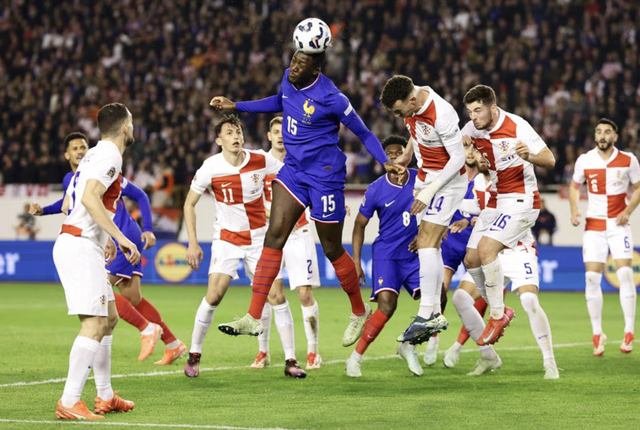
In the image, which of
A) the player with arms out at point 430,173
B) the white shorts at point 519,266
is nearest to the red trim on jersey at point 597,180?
the white shorts at point 519,266

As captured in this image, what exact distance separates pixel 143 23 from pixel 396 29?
7.87 meters

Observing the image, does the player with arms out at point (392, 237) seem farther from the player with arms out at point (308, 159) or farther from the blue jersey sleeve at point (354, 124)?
the blue jersey sleeve at point (354, 124)

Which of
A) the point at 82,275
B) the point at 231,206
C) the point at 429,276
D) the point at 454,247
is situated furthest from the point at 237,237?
the point at 82,275

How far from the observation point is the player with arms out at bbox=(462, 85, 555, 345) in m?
9.16

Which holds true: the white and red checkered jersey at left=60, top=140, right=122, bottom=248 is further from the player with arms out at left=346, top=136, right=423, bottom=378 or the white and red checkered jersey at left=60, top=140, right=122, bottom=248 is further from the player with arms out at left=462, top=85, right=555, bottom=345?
the player with arms out at left=462, top=85, right=555, bottom=345

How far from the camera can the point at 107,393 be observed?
7.60 m

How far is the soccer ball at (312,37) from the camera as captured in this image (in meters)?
8.48

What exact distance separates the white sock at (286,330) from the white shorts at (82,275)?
10.3ft

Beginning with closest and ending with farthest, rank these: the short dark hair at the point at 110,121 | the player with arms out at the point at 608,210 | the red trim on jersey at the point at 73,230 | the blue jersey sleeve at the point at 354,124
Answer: the red trim on jersey at the point at 73,230
the short dark hair at the point at 110,121
the blue jersey sleeve at the point at 354,124
the player with arms out at the point at 608,210

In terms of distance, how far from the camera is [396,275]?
10.1 metres

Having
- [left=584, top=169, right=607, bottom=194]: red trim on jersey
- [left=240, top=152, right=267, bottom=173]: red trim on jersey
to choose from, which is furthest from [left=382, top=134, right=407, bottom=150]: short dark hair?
[left=584, top=169, right=607, bottom=194]: red trim on jersey

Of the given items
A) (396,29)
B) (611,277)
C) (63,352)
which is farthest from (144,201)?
(396,29)

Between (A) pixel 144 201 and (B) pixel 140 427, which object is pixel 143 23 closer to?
(A) pixel 144 201

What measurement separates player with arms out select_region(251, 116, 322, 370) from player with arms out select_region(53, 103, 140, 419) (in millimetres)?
3163
